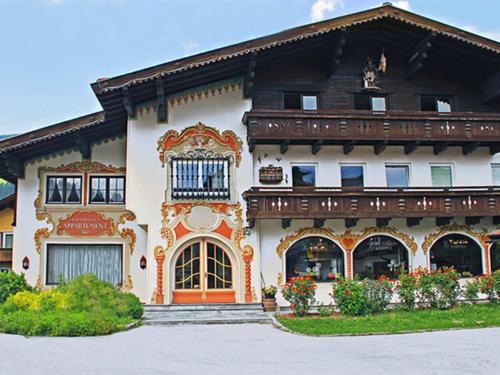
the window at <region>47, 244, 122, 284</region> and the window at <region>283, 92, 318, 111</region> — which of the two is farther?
the window at <region>283, 92, 318, 111</region>

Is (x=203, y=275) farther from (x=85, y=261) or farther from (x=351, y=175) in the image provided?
(x=351, y=175)

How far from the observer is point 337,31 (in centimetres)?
2008

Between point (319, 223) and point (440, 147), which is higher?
point (440, 147)

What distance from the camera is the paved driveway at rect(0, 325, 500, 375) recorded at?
977cm

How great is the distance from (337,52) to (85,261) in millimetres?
12024

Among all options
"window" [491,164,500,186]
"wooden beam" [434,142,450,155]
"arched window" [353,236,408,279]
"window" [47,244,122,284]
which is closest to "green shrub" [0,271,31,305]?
"window" [47,244,122,284]

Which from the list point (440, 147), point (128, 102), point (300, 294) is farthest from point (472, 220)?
point (128, 102)

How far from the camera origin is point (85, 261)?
21078mm

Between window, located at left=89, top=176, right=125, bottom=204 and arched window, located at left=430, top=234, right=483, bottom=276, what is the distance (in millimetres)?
11794

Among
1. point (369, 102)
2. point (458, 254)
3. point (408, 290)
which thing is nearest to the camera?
point (408, 290)

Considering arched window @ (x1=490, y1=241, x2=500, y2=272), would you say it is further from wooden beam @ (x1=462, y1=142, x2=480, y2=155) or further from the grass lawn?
the grass lawn

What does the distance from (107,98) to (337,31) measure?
8385 millimetres

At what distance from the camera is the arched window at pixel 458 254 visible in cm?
2073

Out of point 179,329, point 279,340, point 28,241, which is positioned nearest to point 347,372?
point 279,340
